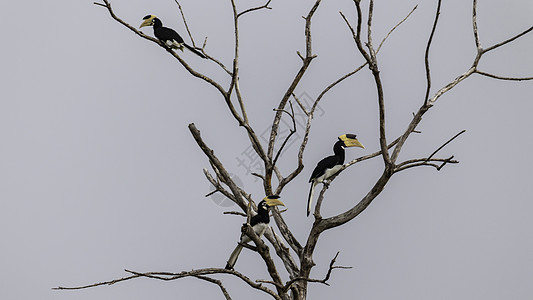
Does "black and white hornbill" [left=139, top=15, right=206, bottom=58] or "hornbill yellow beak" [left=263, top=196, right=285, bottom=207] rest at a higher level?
"black and white hornbill" [left=139, top=15, right=206, bottom=58]

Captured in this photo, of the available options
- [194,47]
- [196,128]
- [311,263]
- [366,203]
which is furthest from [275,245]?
[194,47]

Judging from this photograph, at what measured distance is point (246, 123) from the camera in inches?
130

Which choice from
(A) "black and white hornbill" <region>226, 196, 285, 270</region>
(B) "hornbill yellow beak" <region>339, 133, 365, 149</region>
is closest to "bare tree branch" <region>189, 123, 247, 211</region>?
(A) "black and white hornbill" <region>226, 196, 285, 270</region>

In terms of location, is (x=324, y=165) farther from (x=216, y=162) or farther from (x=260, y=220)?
(x=216, y=162)

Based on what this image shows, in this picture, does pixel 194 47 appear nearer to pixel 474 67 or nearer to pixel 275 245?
pixel 275 245

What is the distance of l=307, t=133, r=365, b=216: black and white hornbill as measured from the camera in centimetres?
342

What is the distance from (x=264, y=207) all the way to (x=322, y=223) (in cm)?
30

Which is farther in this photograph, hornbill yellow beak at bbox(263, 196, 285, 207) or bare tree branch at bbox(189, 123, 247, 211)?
hornbill yellow beak at bbox(263, 196, 285, 207)

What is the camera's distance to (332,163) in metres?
3.41

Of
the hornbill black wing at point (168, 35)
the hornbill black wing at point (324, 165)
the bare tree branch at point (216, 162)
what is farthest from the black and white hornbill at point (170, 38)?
the hornbill black wing at point (324, 165)

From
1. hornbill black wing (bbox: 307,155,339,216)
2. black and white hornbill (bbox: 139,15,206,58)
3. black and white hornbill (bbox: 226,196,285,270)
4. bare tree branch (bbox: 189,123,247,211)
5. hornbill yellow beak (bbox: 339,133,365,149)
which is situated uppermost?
black and white hornbill (bbox: 139,15,206,58)

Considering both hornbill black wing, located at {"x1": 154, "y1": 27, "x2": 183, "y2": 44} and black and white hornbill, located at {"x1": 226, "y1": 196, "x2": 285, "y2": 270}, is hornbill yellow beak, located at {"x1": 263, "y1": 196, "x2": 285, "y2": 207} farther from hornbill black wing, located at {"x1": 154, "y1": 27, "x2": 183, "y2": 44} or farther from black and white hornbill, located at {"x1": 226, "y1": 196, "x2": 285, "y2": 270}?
hornbill black wing, located at {"x1": 154, "y1": 27, "x2": 183, "y2": 44}

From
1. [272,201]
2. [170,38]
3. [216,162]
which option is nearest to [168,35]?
[170,38]

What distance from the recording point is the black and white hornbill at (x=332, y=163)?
342cm
